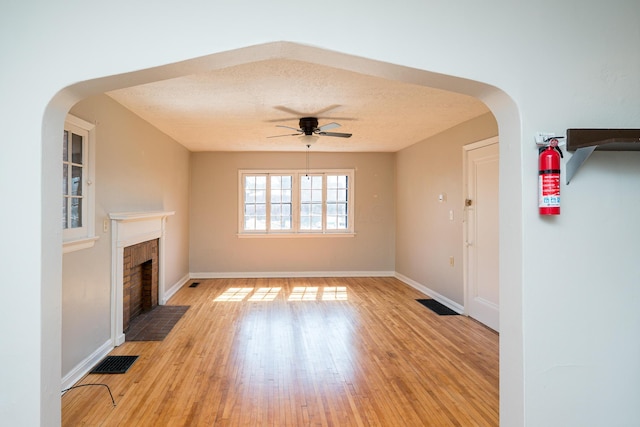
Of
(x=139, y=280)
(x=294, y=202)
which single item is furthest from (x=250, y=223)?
(x=139, y=280)

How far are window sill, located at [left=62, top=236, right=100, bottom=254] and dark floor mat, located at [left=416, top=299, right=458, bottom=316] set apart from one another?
4047 mm

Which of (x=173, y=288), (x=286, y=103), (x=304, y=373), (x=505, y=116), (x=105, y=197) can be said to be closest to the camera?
(x=505, y=116)

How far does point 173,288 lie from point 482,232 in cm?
469

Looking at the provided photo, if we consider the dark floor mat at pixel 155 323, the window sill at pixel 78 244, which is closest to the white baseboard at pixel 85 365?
the dark floor mat at pixel 155 323

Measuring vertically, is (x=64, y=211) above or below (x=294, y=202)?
below

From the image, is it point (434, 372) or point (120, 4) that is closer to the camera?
point (120, 4)

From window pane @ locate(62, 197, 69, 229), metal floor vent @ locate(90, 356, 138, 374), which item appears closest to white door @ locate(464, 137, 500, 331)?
metal floor vent @ locate(90, 356, 138, 374)

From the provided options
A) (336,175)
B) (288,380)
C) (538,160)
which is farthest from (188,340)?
(336,175)

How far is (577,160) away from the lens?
1687 mm

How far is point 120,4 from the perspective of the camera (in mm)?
1652

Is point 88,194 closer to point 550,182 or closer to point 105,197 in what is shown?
point 105,197

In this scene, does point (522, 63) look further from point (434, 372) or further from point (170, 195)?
point (170, 195)

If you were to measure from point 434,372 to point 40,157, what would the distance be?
3.10 m

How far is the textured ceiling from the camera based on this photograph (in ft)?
10.6
